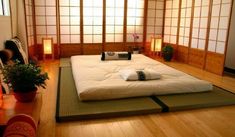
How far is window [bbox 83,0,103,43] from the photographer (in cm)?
637

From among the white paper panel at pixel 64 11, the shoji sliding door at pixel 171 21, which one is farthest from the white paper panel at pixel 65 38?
the shoji sliding door at pixel 171 21

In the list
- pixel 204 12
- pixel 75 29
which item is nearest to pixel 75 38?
pixel 75 29

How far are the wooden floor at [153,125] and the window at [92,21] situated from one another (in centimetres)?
391

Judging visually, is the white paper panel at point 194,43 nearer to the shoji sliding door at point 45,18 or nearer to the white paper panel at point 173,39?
the white paper panel at point 173,39

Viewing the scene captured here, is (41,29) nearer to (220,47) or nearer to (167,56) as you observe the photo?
(167,56)

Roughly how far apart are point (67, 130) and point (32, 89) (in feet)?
2.00

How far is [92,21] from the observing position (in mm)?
6500

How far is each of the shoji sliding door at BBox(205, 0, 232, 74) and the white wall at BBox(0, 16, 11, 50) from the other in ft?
15.1

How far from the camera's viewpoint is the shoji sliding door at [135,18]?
22.1 ft

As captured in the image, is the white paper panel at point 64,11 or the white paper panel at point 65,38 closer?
the white paper panel at point 64,11

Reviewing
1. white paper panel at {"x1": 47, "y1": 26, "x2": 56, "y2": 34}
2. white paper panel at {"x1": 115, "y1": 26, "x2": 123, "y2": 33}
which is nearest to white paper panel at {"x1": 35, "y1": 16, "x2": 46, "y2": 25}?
white paper panel at {"x1": 47, "y1": 26, "x2": 56, "y2": 34}

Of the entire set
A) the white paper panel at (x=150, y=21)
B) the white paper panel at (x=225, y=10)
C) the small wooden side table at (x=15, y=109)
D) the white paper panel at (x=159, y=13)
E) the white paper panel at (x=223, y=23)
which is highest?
the white paper panel at (x=159, y=13)

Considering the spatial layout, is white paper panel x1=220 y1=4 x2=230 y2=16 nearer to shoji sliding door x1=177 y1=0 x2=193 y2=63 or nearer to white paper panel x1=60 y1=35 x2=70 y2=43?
shoji sliding door x1=177 y1=0 x2=193 y2=63

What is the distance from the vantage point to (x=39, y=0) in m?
6.00
